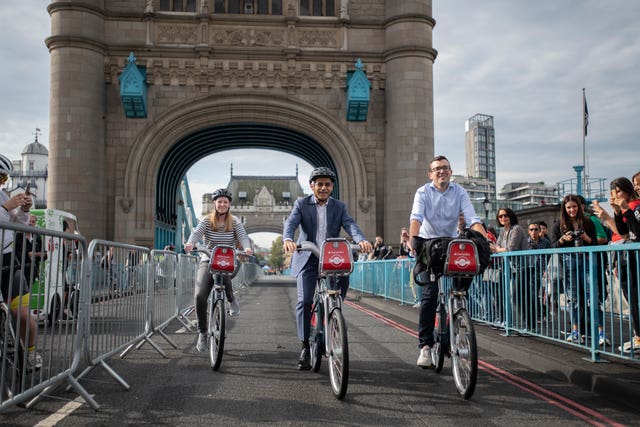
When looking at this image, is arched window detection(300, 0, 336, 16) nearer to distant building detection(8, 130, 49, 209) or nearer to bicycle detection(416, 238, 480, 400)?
bicycle detection(416, 238, 480, 400)

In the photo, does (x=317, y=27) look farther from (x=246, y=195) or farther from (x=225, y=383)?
(x=246, y=195)

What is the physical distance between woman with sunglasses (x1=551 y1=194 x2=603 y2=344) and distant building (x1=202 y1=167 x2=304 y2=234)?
85312mm

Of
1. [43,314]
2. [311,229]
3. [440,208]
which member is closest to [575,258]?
[440,208]

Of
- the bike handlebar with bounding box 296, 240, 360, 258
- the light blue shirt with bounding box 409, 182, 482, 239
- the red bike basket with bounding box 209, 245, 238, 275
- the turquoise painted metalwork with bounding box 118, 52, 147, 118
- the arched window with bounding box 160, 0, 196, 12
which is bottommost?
the red bike basket with bounding box 209, 245, 238, 275

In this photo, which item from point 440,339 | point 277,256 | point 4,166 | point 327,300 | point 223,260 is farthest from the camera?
point 277,256

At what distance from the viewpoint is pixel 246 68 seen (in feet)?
71.6

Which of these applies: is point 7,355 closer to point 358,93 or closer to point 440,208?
point 440,208

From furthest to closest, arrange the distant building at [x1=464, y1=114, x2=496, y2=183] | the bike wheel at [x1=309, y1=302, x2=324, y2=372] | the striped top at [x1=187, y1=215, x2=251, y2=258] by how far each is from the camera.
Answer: the distant building at [x1=464, y1=114, x2=496, y2=183] → the striped top at [x1=187, y1=215, x2=251, y2=258] → the bike wheel at [x1=309, y1=302, x2=324, y2=372]

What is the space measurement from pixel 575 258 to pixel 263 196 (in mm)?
96764

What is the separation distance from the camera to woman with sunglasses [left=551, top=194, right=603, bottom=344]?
5.54 metres

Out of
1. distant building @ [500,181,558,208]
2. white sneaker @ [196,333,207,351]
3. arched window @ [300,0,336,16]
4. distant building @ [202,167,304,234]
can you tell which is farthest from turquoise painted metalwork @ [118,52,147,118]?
distant building @ [500,181,558,208]

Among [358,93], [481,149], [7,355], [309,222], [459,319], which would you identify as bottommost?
[7,355]

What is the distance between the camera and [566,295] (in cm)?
584

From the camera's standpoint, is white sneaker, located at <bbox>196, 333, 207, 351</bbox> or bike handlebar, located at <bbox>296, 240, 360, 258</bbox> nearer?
bike handlebar, located at <bbox>296, 240, 360, 258</bbox>
